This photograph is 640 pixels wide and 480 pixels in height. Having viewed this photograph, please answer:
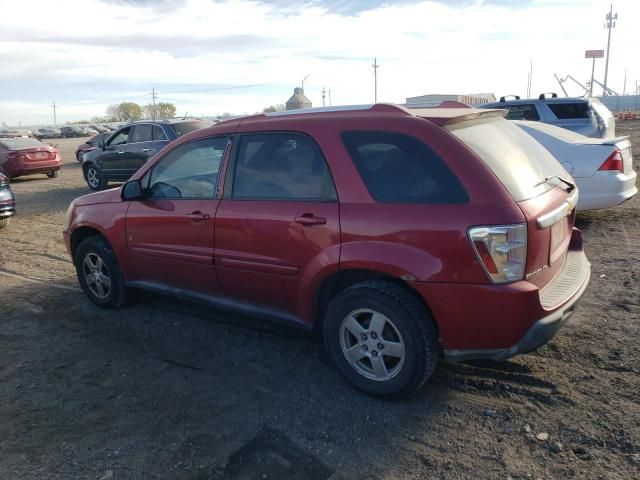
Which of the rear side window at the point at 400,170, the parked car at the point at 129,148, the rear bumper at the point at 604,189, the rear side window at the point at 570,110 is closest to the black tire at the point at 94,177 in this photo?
the parked car at the point at 129,148

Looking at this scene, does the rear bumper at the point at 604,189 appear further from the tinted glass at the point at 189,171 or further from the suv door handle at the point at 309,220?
the tinted glass at the point at 189,171

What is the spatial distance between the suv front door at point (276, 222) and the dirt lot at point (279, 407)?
64 centimetres

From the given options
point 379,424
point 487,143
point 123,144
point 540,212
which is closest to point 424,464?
point 379,424

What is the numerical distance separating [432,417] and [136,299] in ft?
10.8

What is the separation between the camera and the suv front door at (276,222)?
3.37 metres

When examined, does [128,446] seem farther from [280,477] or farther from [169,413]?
[280,477]

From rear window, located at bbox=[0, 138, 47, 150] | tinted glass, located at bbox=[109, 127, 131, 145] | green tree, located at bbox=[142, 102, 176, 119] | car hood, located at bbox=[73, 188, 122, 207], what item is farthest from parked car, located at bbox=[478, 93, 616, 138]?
green tree, located at bbox=[142, 102, 176, 119]

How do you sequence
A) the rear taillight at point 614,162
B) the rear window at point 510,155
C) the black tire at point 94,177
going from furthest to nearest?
the black tire at point 94,177
the rear taillight at point 614,162
the rear window at point 510,155

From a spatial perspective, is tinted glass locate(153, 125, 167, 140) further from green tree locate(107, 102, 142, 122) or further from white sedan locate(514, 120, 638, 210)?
green tree locate(107, 102, 142, 122)

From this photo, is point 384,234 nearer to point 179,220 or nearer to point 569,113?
point 179,220

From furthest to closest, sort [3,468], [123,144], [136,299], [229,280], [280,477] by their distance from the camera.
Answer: [123,144] < [136,299] < [229,280] < [3,468] < [280,477]

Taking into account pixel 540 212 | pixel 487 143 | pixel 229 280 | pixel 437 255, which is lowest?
pixel 229 280

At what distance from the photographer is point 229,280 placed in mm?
3938

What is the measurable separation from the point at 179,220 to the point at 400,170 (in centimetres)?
193
